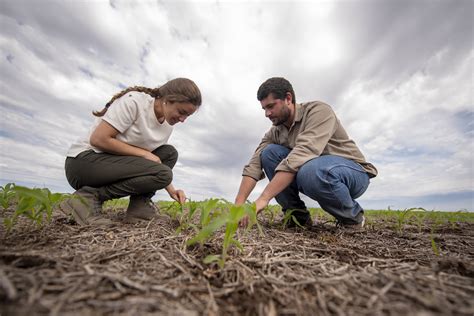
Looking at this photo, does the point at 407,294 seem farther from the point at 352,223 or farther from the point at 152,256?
the point at 352,223

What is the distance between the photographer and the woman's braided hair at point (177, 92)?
2.33 m

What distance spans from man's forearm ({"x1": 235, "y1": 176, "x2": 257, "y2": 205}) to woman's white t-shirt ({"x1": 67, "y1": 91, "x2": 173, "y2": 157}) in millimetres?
1030

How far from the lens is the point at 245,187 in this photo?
2.70 meters

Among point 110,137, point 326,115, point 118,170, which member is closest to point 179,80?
point 110,137

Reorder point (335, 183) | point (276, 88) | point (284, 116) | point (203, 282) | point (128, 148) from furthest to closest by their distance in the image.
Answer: point (284, 116), point (276, 88), point (335, 183), point (128, 148), point (203, 282)

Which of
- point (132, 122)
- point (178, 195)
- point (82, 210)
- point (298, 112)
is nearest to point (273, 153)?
point (298, 112)

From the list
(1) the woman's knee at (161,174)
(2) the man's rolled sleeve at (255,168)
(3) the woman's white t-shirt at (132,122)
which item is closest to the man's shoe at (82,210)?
(3) the woman's white t-shirt at (132,122)

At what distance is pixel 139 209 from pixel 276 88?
196 centimetres

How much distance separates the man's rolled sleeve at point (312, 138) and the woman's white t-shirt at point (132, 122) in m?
1.29

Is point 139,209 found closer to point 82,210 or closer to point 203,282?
point 82,210

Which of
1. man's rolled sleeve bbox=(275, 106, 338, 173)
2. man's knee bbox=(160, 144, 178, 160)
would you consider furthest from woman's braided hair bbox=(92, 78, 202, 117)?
man's rolled sleeve bbox=(275, 106, 338, 173)

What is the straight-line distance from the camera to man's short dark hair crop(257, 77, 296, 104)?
270 cm

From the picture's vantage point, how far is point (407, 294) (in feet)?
2.95

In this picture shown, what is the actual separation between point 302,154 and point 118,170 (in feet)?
5.70
